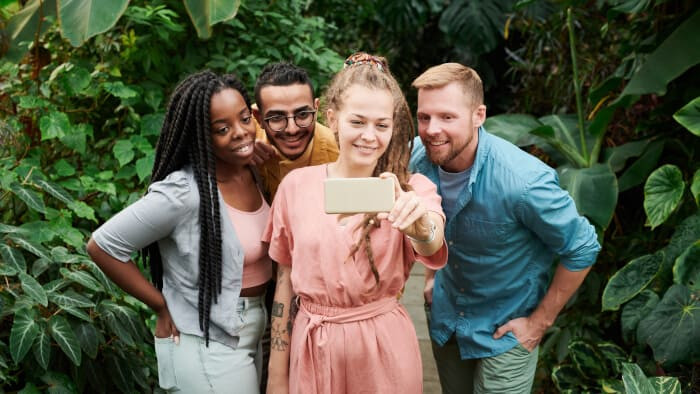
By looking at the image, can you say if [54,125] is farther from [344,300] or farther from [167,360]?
[344,300]

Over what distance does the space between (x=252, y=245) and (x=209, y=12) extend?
0.96 metres

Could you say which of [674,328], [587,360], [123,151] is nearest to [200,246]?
[123,151]

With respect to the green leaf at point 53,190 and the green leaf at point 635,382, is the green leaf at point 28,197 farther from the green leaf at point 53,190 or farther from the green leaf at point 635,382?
the green leaf at point 635,382

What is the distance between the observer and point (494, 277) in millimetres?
2568

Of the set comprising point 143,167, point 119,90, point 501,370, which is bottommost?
point 501,370

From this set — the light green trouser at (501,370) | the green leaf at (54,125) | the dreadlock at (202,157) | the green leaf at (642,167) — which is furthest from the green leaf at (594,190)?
the green leaf at (54,125)

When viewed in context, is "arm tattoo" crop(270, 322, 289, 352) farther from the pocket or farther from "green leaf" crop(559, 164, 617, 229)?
"green leaf" crop(559, 164, 617, 229)

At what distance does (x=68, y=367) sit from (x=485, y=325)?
64.0 inches

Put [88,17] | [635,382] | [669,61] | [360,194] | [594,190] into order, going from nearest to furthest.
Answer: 1. [360,194]
2. [635,382]
3. [88,17]
4. [669,61]
5. [594,190]

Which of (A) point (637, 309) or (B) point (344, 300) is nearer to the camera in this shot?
(B) point (344, 300)

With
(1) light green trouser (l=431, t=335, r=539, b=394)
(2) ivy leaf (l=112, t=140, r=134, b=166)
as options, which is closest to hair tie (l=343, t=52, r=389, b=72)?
(1) light green trouser (l=431, t=335, r=539, b=394)

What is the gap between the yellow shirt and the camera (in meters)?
2.51

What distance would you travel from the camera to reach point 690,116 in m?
3.38

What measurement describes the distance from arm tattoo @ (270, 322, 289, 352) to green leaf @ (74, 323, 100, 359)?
2.81 ft
